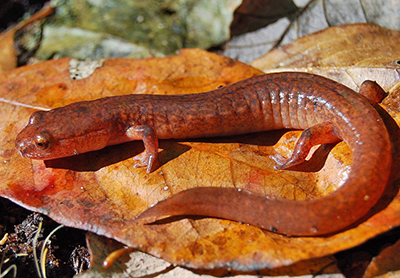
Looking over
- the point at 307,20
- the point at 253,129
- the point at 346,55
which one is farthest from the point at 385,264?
the point at 307,20

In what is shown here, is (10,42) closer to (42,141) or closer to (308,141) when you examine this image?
(42,141)

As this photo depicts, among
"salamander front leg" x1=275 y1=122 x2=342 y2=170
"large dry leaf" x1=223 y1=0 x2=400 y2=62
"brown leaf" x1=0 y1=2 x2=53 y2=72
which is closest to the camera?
"salamander front leg" x1=275 y1=122 x2=342 y2=170

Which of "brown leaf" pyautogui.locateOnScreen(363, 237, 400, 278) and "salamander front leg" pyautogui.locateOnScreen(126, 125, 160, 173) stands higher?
"brown leaf" pyautogui.locateOnScreen(363, 237, 400, 278)

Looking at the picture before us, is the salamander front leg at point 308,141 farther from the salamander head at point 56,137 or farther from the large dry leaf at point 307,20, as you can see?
the salamander head at point 56,137

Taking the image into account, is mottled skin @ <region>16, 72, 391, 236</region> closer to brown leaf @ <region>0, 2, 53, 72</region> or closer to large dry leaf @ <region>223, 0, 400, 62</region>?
large dry leaf @ <region>223, 0, 400, 62</region>

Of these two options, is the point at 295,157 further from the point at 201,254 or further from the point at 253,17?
the point at 253,17

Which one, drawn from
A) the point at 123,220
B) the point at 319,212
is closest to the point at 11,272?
the point at 123,220

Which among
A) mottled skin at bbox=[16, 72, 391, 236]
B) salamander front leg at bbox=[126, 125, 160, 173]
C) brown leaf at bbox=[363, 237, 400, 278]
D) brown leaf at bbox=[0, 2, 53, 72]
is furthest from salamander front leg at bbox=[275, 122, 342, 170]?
brown leaf at bbox=[0, 2, 53, 72]
